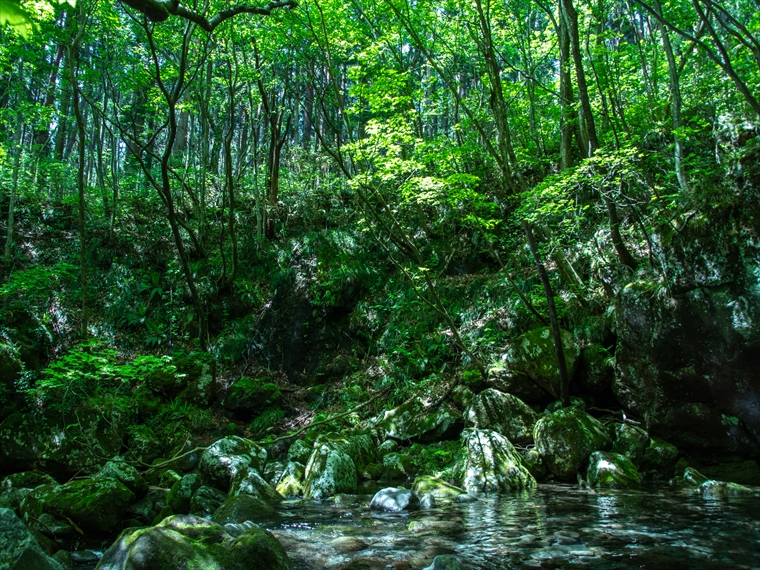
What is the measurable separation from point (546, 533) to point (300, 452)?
4737 millimetres

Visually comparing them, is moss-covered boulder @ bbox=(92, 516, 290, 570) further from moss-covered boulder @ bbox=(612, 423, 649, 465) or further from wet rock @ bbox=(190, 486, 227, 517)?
moss-covered boulder @ bbox=(612, 423, 649, 465)

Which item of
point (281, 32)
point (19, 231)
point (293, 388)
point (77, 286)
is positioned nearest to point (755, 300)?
point (293, 388)

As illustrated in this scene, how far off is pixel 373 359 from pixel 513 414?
445 centimetres

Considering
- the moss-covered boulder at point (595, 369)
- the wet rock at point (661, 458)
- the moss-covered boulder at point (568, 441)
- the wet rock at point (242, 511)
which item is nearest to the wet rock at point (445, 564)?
the wet rock at point (242, 511)

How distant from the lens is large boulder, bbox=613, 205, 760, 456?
550cm

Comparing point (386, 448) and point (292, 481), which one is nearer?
point (292, 481)

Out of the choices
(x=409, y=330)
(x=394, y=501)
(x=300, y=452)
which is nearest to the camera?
(x=394, y=501)

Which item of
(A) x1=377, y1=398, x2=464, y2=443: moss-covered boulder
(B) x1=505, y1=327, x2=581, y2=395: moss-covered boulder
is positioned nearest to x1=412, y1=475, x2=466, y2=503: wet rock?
(A) x1=377, y1=398, x2=464, y2=443: moss-covered boulder

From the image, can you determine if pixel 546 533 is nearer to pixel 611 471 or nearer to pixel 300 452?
pixel 611 471

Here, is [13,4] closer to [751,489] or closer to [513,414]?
[751,489]

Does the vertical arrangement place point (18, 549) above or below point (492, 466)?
above

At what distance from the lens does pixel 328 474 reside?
6484 mm

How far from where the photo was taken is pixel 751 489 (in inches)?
202

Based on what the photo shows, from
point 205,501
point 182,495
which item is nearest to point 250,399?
point 182,495
